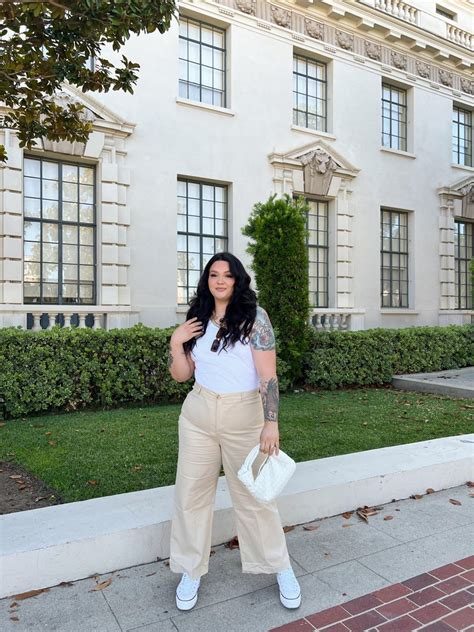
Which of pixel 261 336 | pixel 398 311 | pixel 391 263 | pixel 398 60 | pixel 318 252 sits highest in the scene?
pixel 398 60

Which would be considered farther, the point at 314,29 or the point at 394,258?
the point at 394,258

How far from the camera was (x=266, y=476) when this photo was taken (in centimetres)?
287

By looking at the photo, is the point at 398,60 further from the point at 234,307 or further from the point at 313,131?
the point at 234,307

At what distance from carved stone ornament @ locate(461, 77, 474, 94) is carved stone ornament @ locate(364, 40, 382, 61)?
3.82 meters

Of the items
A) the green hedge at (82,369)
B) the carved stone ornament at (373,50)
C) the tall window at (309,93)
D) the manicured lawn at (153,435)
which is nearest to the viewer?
the manicured lawn at (153,435)

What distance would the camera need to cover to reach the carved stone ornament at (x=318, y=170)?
13711mm

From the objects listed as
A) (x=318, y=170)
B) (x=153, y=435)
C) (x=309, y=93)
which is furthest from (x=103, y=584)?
(x=309, y=93)

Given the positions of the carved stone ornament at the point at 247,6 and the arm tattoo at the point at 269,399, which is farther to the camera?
the carved stone ornament at the point at 247,6

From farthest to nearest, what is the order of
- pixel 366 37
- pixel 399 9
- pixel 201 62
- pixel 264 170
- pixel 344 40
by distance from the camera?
pixel 399 9 → pixel 366 37 → pixel 344 40 → pixel 264 170 → pixel 201 62

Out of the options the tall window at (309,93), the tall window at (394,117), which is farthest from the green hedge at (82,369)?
the tall window at (394,117)

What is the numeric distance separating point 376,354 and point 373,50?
371 inches

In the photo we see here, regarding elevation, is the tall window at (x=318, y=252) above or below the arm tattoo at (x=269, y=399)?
above

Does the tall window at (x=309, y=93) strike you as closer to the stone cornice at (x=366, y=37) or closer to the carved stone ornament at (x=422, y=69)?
the stone cornice at (x=366, y=37)

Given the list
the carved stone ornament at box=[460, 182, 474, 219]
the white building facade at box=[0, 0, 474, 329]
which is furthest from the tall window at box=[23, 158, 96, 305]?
the carved stone ornament at box=[460, 182, 474, 219]
